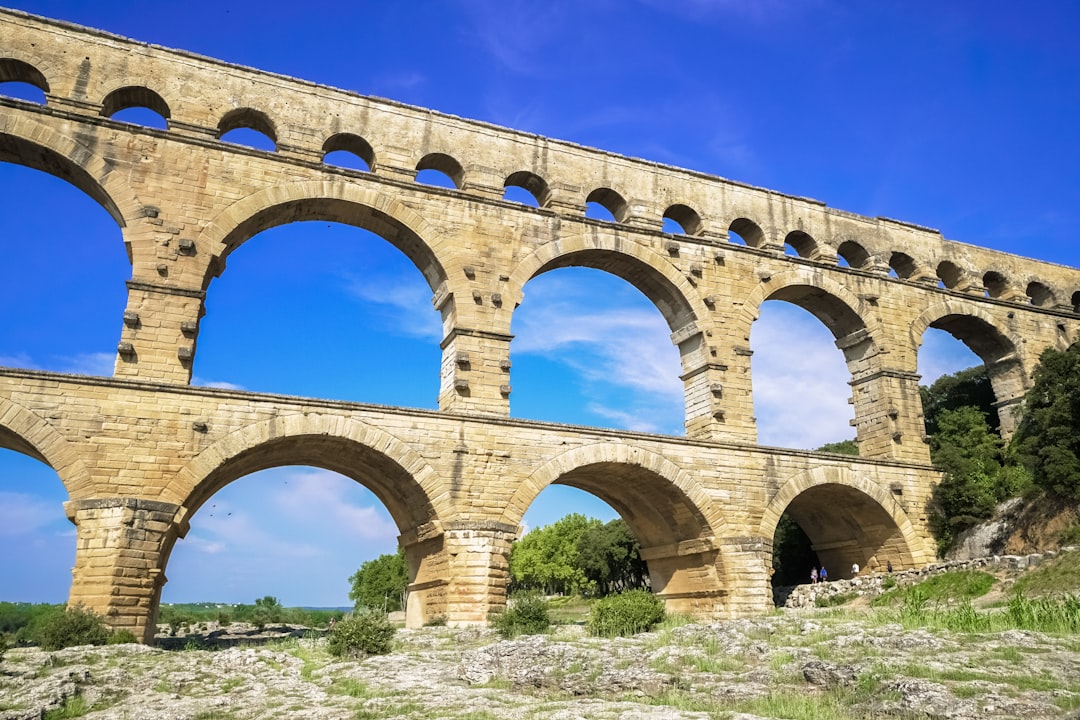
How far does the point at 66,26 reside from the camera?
1670cm

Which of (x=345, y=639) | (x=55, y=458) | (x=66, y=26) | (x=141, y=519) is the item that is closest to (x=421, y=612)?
(x=345, y=639)

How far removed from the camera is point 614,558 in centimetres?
4250

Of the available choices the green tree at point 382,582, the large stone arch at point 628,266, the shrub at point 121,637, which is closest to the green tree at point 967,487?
the large stone arch at point 628,266

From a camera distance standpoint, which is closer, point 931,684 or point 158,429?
point 931,684

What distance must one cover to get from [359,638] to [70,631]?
4.32m

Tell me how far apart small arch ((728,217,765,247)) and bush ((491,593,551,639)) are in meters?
12.1

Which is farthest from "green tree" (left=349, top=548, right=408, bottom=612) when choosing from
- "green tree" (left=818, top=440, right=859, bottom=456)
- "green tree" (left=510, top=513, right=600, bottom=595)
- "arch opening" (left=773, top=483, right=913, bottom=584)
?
"arch opening" (left=773, top=483, right=913, bottom=584)

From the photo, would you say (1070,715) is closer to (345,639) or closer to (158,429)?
(345,639)

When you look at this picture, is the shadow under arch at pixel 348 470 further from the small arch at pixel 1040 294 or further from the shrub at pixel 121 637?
the small arch at pixel 1040 294

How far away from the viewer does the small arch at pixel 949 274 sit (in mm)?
25344

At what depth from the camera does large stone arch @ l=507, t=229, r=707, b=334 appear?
63.6ft

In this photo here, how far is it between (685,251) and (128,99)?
13343 millimetres

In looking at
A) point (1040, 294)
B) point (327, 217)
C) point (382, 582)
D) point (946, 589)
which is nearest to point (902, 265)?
point (1040, 294)

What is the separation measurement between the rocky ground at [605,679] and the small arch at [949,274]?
17.2 metres
